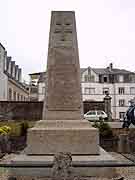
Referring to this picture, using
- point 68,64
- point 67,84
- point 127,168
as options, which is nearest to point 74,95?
point 67,84

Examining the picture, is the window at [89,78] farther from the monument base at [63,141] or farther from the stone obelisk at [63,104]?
the monument base at [63,141]

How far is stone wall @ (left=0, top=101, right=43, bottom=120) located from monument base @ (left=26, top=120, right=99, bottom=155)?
2240cm

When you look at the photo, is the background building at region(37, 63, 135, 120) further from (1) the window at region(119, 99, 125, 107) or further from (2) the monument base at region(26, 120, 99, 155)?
(2) the monument base at region(26, 120, 99, 155)

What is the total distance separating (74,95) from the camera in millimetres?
7016

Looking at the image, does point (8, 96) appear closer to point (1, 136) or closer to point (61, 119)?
point (1, 136)

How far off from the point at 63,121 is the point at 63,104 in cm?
54

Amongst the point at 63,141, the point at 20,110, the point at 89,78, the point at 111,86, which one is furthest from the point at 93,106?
the point at 111,86

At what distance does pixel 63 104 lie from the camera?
273 inches

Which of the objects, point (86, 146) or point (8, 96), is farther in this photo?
point (8, 96)

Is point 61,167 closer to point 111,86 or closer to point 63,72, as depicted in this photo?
point 63,72

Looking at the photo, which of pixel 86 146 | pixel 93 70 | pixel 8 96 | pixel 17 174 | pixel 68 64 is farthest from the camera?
pixel 93 70

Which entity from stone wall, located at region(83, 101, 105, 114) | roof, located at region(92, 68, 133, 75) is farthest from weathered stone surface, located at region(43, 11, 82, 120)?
roof, located at region(92, 68, 133, 75)

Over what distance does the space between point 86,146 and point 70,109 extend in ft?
3.79

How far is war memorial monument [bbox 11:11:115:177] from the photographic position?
5531 millimetres
